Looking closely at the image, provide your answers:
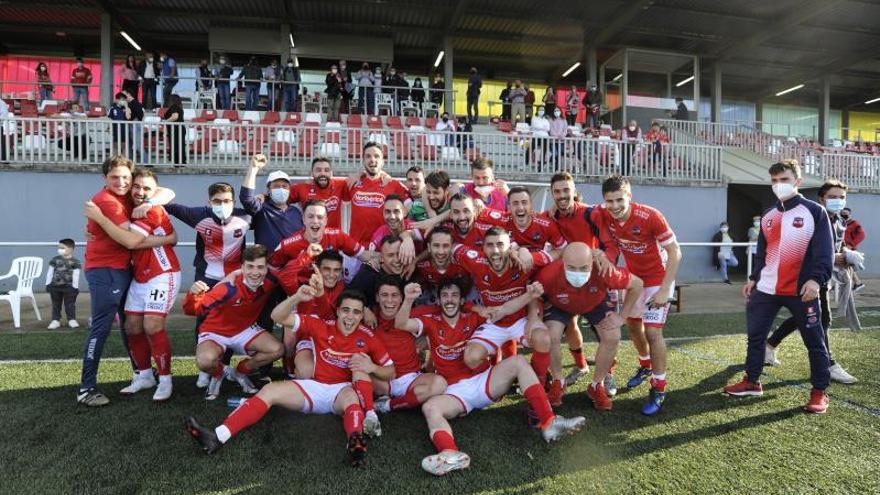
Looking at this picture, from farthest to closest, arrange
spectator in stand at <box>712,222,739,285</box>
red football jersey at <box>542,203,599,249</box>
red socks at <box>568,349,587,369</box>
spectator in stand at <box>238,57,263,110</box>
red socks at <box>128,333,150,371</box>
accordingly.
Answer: spectator in stand at <box>238,57,263,110</box> → spectator in stand at <box>712,222,739,285</box> → red socks at <box>568,349,587,369</box> → red football jersey at <box>542,203,599,249</box> → red socks at <box>128,333,150,371</box>

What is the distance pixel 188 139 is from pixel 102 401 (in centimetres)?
921

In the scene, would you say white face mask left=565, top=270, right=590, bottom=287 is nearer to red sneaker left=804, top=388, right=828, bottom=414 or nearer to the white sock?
red sneaker left=804, top=388, right=828, bottom=414

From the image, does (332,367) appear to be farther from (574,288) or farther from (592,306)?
(592,306)

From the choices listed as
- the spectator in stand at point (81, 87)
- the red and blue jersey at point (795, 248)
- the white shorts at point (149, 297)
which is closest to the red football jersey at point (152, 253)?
the white shorts at point (149, 297)

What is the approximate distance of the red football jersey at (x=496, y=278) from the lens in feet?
14.5

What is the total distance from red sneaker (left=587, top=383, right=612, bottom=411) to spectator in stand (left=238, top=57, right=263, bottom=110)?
1548cm

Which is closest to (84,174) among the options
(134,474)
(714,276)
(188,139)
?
(188,139)

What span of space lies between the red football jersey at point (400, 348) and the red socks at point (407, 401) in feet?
0.63

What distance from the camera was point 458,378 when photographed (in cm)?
402

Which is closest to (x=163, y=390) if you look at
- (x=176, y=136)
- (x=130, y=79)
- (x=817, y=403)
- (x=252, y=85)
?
(x=817, y=403)

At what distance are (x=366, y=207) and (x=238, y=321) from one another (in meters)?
1.78

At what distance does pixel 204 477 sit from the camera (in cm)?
303

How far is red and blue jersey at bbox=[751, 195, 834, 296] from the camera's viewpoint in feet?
14.0

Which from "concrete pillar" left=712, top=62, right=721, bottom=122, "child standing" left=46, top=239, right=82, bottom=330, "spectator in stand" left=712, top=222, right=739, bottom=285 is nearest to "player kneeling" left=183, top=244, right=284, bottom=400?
"child standing" left=46, top=239, right=82, bottom=330
